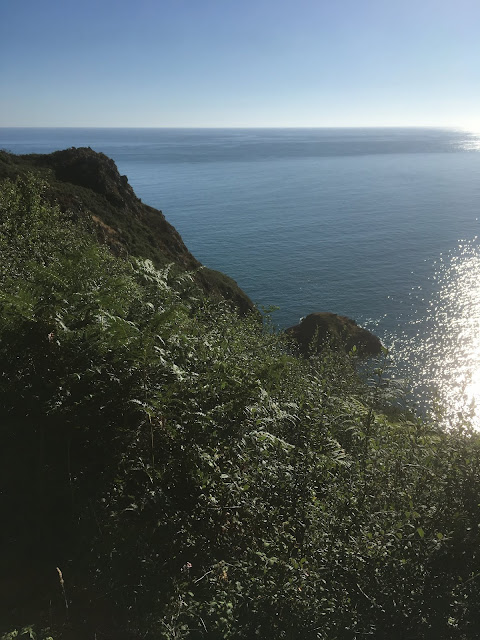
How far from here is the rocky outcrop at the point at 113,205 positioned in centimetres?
2961

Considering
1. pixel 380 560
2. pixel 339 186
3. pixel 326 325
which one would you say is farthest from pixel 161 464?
pixel 339 186

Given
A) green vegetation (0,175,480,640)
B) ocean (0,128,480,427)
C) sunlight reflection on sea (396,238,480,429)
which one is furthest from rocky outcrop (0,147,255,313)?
green vegetation (0,175,480,640)

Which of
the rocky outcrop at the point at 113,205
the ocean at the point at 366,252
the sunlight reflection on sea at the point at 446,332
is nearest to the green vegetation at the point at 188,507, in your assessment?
the ocean at the point at 366,252

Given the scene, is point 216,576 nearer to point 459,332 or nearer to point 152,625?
point 152,625

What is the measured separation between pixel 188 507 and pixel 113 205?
32.4m

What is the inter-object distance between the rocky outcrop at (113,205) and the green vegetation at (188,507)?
23.6 m

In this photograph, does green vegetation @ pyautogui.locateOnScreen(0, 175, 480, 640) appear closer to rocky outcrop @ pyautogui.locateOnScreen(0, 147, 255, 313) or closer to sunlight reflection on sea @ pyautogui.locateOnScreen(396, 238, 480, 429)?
rocky outcrop @ pyautogui.locateOnScreen(0, 147, 255, 313)

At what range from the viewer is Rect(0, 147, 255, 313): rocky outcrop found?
29609 millimetres

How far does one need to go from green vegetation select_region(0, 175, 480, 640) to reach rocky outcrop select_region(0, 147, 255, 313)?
2355 centimetres

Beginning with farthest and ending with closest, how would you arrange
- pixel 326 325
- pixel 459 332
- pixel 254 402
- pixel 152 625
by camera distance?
pixel 459 332, pixel 326 325, pixel 254 402, pixel 152 625

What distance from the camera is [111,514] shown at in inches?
178

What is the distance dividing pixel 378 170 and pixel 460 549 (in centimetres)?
18942

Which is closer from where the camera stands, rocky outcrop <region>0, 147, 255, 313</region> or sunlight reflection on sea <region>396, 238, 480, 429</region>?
rocky outcrop <region>0, 147, 255, 313</region>

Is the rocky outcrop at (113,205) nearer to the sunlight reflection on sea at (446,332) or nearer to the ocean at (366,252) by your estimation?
the ocean at (366,252)
